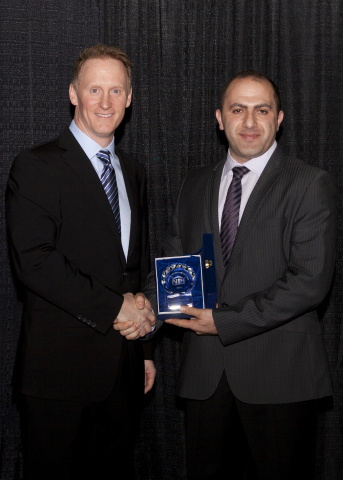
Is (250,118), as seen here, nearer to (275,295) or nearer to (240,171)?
(240,171)

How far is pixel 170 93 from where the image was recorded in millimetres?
2709

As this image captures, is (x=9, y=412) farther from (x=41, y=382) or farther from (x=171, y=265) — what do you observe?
(x=171, y=265)

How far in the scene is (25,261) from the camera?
1.89m

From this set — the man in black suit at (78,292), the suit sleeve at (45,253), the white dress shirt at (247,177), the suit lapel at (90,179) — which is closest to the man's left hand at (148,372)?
the man in black suit at (78,292)

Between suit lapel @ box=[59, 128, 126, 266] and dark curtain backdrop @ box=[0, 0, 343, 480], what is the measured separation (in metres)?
0.64

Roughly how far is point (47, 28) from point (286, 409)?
206cm

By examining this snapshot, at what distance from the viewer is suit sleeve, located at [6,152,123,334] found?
1.88m

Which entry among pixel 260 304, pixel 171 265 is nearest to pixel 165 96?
pixel 171 265

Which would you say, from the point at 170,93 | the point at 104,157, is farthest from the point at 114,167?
the point at 170,93

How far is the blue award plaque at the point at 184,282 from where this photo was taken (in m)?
1.97

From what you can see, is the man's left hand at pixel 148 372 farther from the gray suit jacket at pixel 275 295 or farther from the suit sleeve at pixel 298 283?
the suit sleeve at pixel 298 283

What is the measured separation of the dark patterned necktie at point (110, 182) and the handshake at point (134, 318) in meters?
0.30

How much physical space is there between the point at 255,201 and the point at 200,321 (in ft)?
1.67

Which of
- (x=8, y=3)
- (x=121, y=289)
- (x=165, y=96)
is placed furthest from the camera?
(x=165, y=96)
